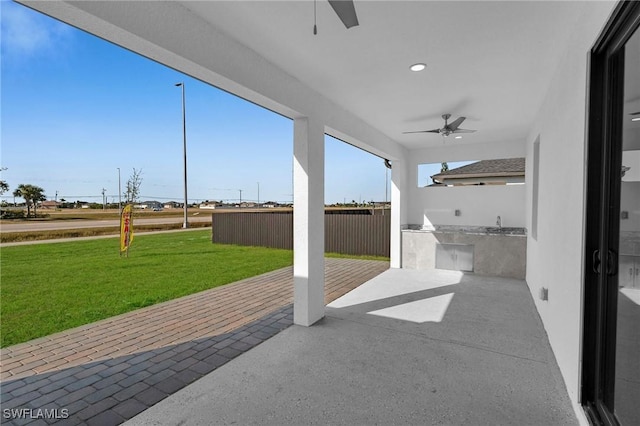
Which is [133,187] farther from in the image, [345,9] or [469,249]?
[345,9]

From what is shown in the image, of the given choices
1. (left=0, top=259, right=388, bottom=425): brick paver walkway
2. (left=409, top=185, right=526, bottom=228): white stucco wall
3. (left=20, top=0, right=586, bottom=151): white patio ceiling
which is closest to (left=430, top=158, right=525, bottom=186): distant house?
(left=409, top=185, right=526, bottom=228): white stucco wall

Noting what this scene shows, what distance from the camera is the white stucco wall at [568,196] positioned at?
1.78m

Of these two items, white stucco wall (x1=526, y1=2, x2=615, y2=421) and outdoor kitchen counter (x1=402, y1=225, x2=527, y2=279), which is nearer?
white stucco wall (x1=526, y1=2, x2=615, y2=421)

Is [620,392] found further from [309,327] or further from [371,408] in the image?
[309,327]

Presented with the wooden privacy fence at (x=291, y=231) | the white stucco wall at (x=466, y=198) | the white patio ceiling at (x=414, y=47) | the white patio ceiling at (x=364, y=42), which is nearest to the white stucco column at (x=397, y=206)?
the white stucco wall at (x=466, y=198)

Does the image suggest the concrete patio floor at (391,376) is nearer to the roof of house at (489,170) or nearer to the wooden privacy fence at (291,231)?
the roof of house at (489,170)

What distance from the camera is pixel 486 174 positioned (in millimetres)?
6566

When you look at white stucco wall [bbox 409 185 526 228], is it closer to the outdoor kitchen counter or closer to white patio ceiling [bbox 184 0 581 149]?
the outdoor kitchen counter

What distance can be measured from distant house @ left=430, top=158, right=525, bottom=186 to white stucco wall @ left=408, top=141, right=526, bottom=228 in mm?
308

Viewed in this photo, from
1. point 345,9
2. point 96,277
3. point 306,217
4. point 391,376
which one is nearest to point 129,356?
point 306,217

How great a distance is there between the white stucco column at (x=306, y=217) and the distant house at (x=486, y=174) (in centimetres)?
437

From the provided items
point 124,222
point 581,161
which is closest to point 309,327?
point 581,161

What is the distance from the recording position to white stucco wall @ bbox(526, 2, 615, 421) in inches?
70.2

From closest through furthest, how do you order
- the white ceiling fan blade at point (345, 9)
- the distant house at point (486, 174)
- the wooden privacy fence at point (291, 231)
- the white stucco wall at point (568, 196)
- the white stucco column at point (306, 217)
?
the white ceiling fan blade at point (345, 9) < the white stucco wall at point (568, 196) < the white stucco column at point (306, 217) < the distant house at point (486, 174) < the wooden privacy fence at point (291, 231)
